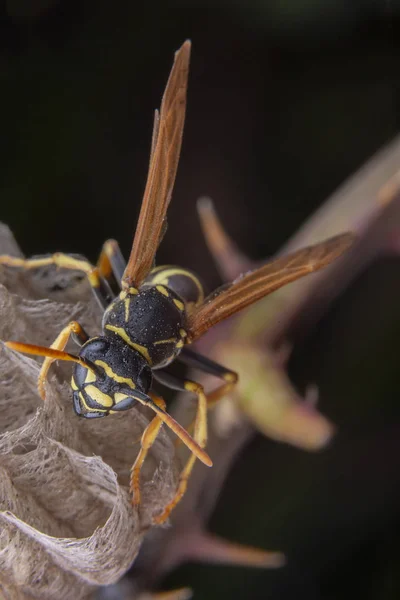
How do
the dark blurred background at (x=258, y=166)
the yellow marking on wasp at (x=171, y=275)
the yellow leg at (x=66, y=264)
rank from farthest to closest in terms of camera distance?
Result: 1. the dark blurred background at (x=258, y=166)
2. the yellow marking on wasp at (x=171, y=275)
3. the yellow leg at (x=66, y=264)

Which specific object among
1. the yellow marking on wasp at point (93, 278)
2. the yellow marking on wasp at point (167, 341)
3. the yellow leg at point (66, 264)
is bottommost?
the yellow marking on wasp at point (167, 341)

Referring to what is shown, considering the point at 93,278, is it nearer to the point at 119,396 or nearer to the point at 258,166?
the point at 119,396

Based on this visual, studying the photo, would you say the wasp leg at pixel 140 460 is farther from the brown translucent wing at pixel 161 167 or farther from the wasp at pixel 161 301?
the brown translucent wing at pixel 161 167

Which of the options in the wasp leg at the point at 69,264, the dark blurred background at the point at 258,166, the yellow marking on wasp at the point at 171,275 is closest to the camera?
the wasp leg at the point at 69,264

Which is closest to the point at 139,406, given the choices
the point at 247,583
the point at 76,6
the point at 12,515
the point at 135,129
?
the point at 12,515

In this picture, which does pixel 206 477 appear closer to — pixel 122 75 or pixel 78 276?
pixel 78 276

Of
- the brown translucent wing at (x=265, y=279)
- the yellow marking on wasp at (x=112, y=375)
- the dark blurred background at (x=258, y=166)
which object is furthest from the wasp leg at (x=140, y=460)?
the dark blurred background at (x=258, y=166)
